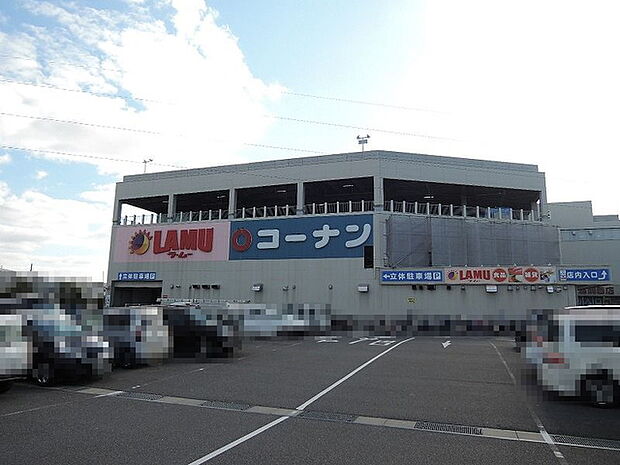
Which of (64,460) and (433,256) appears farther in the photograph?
(433,256)

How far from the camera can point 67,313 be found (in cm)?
1064

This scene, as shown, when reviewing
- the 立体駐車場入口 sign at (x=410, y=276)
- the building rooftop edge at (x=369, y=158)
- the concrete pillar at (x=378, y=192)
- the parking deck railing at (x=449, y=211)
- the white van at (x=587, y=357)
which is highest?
the building rooftop edge at (x=369, y=158)

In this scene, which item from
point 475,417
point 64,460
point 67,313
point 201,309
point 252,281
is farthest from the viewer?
point 252,281

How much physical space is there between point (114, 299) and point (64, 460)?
112 ft

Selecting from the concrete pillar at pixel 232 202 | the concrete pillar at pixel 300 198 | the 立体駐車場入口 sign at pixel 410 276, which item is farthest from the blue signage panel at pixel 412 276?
the concrete pillar at pixel 232 202

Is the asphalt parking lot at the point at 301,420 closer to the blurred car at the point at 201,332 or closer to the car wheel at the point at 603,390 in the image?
the car wheel at the point at 603,390

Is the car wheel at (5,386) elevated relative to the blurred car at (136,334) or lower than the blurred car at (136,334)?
lower

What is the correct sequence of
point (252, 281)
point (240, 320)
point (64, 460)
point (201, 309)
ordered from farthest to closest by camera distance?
point (252, 281)
point (240, 320)
point (201, 309)
point (64, 460)

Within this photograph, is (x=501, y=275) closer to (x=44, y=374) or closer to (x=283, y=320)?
(x=283, y=320)

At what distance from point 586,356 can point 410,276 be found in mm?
20409

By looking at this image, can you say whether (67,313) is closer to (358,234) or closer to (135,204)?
(358,234)

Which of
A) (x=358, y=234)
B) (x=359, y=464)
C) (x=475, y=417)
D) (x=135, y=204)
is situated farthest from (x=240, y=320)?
(x=135, y=204)

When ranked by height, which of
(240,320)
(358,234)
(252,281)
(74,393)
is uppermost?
(358,234)

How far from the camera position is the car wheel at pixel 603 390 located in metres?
7.79
